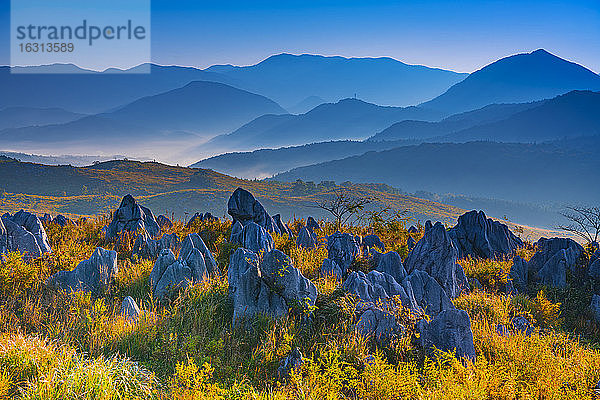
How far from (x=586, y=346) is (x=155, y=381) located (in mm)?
8351

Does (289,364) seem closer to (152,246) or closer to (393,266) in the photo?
(393,266)

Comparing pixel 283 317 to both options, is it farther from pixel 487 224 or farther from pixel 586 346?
pixel 487 224

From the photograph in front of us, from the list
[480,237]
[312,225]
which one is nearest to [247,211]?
[312,225]

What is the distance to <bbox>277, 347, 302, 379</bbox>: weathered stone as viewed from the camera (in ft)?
19.9

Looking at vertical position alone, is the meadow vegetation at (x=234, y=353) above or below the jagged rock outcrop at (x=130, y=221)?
below

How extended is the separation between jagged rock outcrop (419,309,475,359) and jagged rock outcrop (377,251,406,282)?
2.63 m

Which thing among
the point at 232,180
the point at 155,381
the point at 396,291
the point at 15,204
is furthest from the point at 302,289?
the point at 232,180

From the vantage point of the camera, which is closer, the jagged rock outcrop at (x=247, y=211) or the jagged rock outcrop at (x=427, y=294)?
the jagged rock outcrop at (x=427, y=294)

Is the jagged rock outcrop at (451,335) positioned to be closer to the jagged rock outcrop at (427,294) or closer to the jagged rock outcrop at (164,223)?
the jagged rock outcrop at (427,294)

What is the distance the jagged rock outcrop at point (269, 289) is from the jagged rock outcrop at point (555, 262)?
7.61 m

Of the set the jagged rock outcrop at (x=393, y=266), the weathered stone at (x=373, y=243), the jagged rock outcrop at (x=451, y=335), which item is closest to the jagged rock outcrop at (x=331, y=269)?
the jagged rock outcrop at (x=393, y=266)

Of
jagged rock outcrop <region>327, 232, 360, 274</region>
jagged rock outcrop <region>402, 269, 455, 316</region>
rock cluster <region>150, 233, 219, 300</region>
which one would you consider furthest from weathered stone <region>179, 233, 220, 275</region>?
jagged rock outcrop <region>402, 269, 455, 316</region>

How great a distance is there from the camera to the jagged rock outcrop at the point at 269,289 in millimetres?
7578

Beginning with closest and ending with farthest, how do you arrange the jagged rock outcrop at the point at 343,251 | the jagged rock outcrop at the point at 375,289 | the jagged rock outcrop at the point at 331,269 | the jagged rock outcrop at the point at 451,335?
the jagged rock outcrop at the point at 451,335 < the jagged rock outcrop at the point at 375,289 < the jagged rock outcrop at the point at 331,269 < the jagged rock outcrop at the point at 343,251
